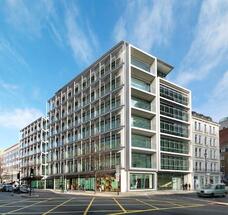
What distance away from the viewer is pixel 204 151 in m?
88.1

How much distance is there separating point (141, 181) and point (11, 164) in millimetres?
107329

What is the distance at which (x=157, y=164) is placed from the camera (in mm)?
66562

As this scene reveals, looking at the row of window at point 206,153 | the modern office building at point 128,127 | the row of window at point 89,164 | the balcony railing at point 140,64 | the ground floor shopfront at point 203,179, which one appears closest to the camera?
the modern office building at point 128,127

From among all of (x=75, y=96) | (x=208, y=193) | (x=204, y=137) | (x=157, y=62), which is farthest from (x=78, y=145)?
(x=208, y=193)

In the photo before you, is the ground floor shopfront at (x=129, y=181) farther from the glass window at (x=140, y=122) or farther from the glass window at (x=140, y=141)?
the glass window at (x=140, y=122)

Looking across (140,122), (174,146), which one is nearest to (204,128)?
(174,146)

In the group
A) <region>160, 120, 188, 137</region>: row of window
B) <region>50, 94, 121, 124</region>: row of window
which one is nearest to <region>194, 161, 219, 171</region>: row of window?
<region>160, 120, 188, 137</region>: row of window

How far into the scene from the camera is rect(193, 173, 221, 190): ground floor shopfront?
81.6 metres

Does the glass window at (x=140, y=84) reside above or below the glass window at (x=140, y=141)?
above

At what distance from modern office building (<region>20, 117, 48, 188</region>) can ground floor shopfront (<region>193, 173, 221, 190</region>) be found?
137 feet

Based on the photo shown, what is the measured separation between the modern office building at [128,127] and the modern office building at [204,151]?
7140mm

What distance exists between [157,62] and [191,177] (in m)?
25.3

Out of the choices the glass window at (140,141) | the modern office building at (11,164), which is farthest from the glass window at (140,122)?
the modern office building at (11,164)

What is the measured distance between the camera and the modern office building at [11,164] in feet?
490
